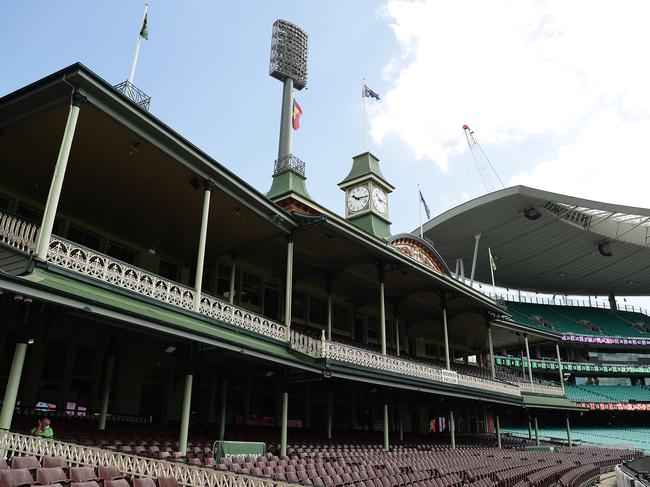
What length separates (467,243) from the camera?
58000mm

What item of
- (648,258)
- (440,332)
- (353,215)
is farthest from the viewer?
(648,258)

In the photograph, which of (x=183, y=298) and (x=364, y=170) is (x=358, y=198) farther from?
(x=183, y=298)

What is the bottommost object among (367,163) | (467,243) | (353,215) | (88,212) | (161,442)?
(161,442)

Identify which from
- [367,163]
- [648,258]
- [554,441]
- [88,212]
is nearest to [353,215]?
[367,163]

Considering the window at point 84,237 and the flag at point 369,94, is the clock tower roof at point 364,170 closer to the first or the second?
the flag at point 369,94

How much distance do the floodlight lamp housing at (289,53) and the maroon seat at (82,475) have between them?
3249 cm

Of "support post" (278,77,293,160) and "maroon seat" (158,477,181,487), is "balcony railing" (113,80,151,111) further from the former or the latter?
"support post" (278,77,293,160)

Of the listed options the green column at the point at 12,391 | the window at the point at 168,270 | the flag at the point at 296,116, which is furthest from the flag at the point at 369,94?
the green column at the point at 12,391

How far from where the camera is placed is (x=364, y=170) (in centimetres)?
3219

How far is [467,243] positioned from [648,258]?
952 inches

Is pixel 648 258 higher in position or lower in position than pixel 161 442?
higher

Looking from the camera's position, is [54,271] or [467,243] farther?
[467,243]

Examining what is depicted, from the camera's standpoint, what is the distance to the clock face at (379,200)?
31672mm

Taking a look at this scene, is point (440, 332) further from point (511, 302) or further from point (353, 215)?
point (511, 302)
